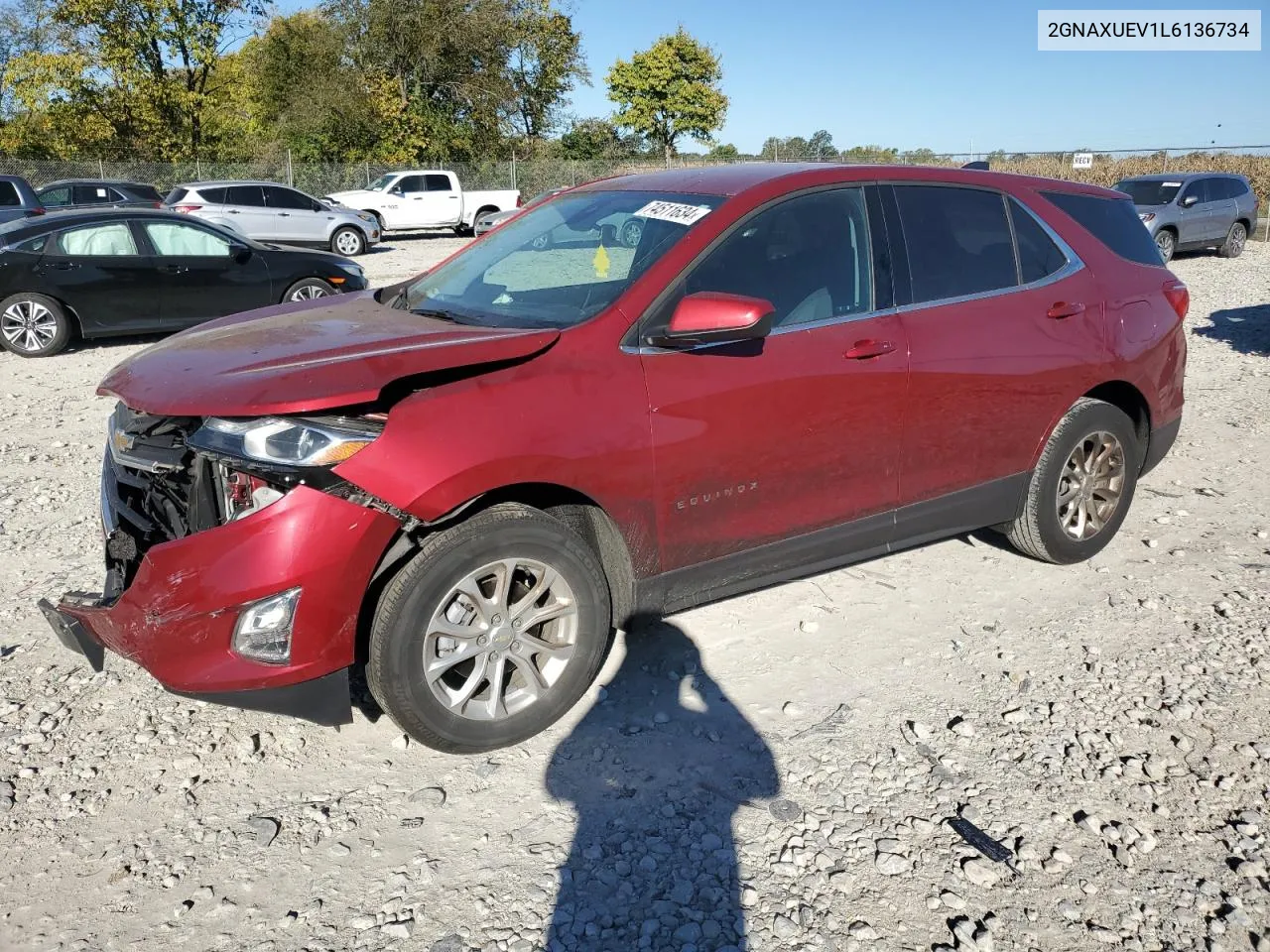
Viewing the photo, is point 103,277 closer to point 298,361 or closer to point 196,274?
point 196,274

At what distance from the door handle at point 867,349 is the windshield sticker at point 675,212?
0.74m

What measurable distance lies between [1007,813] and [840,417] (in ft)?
4.85

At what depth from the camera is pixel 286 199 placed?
2194 centimetres

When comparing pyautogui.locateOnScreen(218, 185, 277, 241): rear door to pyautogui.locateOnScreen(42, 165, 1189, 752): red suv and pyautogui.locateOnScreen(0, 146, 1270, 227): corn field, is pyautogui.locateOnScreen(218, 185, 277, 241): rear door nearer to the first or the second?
pyautogui.locateOnScreen(0, 146, 1270, 227): corn field

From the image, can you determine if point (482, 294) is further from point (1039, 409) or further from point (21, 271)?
point (21, 271)

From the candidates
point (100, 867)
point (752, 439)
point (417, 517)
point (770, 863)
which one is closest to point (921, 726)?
point (770, 863)

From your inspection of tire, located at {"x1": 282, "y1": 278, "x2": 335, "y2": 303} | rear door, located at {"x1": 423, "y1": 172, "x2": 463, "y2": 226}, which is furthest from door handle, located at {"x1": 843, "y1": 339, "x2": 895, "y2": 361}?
rear door, located at {"x1": 423, "y1": 172, "x2": 463, "y2": 226}

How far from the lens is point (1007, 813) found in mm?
2973

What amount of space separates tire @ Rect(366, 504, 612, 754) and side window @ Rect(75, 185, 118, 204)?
72.7 ft

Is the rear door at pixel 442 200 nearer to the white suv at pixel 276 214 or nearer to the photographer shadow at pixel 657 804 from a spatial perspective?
the white suv at pixel 276 214

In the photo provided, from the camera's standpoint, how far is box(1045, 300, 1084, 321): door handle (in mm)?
4352

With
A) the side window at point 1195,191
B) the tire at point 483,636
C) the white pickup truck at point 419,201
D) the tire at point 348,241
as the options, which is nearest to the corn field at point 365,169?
the white pickup truck at point 419,201

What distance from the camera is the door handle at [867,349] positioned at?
3748 mm

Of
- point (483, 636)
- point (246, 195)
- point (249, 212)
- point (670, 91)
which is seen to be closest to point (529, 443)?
point (483, 636)
